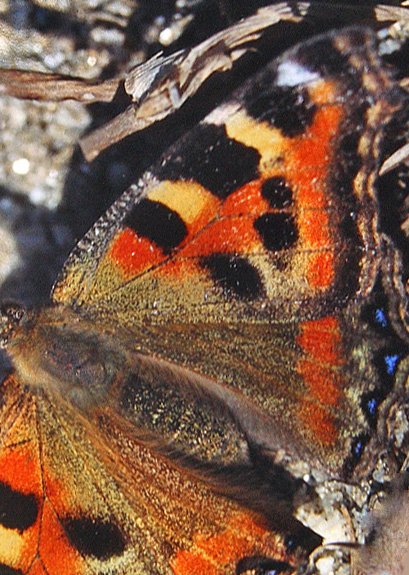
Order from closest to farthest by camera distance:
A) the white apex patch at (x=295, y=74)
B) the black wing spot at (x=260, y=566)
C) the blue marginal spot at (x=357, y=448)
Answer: the white apex patch at (x=295, y=74), the black wing spot at (x=260, y=566), the blue marginal spot at (x=357, y=448)

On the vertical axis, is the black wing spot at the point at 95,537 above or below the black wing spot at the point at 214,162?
below

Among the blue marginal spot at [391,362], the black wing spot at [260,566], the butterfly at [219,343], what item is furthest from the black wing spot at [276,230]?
the black wing spot at [260,566]

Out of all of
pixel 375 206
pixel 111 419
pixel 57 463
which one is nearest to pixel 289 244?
pixel 375 206

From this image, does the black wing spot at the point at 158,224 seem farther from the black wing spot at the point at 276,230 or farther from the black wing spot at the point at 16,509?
the black wing spot at the point at 16,509

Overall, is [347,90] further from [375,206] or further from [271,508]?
[271,508]

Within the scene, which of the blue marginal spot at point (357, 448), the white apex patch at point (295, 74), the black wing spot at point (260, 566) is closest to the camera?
the white apex patch at point (295, 74)

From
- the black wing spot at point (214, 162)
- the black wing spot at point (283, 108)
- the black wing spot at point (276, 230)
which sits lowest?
the black wing spot at point (276, 230)

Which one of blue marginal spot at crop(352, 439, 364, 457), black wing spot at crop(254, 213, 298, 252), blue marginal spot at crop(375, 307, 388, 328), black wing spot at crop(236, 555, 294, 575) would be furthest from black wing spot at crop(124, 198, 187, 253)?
black wing spot at crop(236, 555, 294, 575)

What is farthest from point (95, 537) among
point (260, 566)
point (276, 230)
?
point (276, 230)
